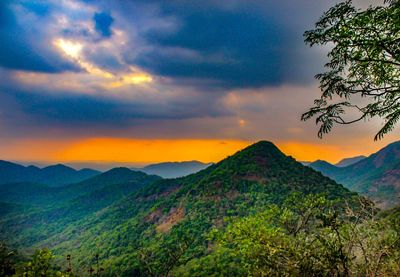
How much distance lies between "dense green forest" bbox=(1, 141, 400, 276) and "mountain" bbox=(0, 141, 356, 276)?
31 cm

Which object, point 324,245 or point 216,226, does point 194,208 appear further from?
point 324,245

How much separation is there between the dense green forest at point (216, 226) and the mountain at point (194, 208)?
0.31m

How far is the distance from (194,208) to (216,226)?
1187 centimetres

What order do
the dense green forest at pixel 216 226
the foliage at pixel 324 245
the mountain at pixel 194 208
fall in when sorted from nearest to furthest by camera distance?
the foliage at pixel 324 245, the dense green forest at pixel 216 226, the mountain at pixel 194 208

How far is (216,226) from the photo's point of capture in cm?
7638

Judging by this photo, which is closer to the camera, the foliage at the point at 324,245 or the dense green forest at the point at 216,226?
the foliage at the point at 324,245

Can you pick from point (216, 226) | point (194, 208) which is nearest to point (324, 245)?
point (216, 226)

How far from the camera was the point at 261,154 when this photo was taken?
343 ft

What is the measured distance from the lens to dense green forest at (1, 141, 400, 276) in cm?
920

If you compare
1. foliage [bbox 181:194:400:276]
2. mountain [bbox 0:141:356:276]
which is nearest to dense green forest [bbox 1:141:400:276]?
foliage [bbox 181:194:400:276]

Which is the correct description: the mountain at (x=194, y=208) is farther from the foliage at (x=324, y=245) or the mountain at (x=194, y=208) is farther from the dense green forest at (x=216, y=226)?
the foliage at (x=324, y=245)

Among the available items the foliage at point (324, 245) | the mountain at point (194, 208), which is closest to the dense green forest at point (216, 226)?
the foliage at point (324, 245)

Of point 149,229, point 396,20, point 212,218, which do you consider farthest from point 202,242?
point 396,20

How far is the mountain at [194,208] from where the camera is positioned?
73.9 m
